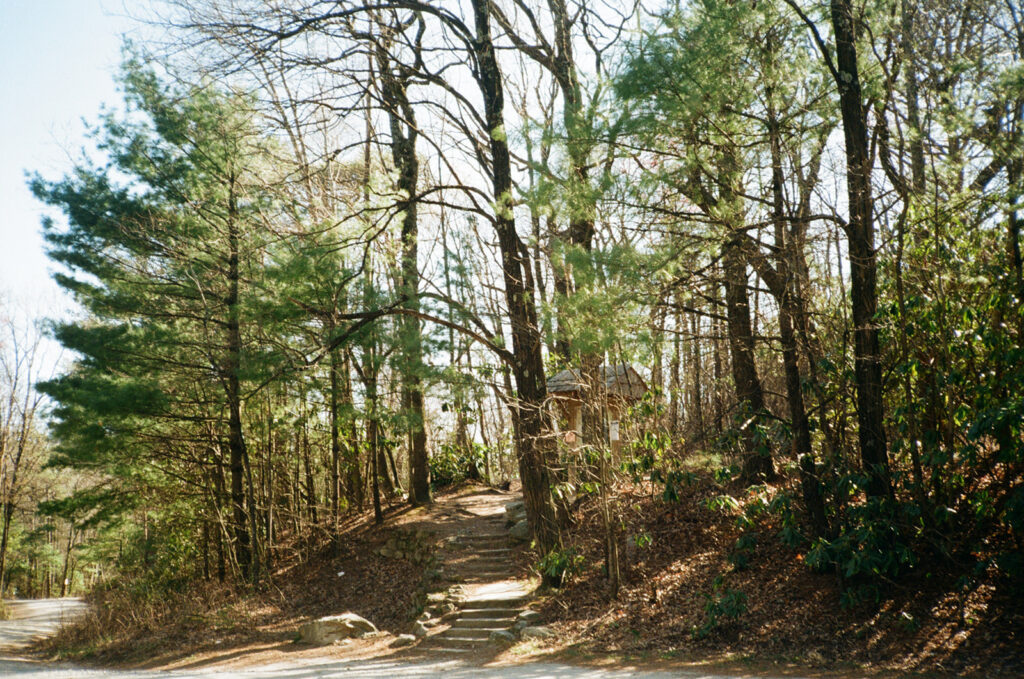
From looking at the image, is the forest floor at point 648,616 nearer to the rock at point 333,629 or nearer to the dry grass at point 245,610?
the dry grass at point 245,610

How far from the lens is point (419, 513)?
49.4 feet

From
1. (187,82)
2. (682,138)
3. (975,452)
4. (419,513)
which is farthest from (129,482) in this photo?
(975,452)

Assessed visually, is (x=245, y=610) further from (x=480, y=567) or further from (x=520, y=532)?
(x=520, y=532)

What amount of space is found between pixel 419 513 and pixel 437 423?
6.13 m

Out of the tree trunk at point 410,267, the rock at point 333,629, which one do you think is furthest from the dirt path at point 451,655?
the tree trunk at point 410,267

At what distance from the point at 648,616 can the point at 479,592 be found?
11.2 feet

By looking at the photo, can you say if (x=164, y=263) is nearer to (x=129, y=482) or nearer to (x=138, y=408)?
(x=138, y=408)

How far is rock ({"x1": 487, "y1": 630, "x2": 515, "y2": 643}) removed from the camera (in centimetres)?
891

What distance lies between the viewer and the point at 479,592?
36.0 feet

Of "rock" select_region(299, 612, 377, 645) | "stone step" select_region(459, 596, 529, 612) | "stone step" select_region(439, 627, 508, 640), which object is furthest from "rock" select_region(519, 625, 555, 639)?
"rock" select_region(299, 612, 377, 645)

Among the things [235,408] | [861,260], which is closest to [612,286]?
[861,260]

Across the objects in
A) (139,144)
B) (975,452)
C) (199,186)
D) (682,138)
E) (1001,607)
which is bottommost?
(1001,607)

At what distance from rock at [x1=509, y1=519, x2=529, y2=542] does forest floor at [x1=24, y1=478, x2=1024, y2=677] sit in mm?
403

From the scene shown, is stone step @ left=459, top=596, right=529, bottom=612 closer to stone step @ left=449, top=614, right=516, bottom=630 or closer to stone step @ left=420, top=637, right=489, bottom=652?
stone step @ left=449, top=614, right=516, bottom=630
